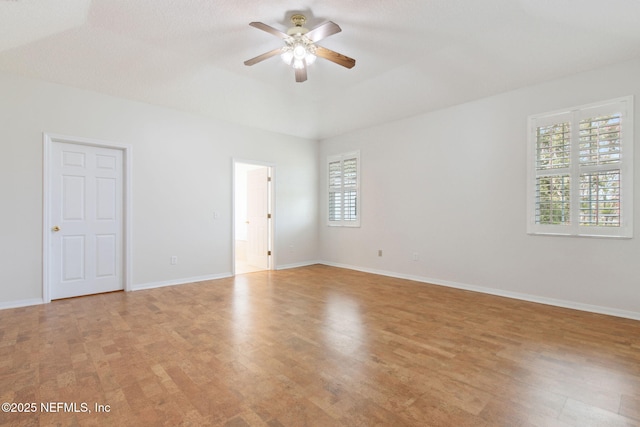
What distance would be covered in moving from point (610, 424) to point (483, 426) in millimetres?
702

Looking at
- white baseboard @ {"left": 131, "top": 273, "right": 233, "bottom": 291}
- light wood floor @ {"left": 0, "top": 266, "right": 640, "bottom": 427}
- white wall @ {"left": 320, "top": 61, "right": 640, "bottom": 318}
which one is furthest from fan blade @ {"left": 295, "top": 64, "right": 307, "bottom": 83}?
white baseboard @ {"left": 131, "top": 273, "right": 233, "bottom": 291}

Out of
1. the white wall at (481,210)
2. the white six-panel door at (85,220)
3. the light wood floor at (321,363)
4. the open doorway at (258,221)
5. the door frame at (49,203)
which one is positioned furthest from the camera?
the open doorway at (258,221)

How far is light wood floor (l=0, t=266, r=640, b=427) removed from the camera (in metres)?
1.77

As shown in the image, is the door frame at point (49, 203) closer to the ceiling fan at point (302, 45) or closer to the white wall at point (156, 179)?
the white wall at point (156, 179)

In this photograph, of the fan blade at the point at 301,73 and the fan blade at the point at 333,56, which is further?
the fan blade at the point at 301,73

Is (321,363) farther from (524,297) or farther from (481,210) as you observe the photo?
(481,210)

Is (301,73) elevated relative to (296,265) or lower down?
elevated

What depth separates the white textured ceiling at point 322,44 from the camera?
9.56 ft

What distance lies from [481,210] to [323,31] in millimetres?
3313

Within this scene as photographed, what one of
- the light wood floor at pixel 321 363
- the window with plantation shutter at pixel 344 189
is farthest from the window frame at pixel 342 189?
the light wood floor at pixel 321 363

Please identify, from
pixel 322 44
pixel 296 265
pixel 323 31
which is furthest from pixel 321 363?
pixel 296 265

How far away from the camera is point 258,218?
261 inches

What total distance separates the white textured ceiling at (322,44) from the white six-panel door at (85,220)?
961mm

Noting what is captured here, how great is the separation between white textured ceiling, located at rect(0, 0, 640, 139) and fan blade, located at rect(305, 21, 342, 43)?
0.98 feet
